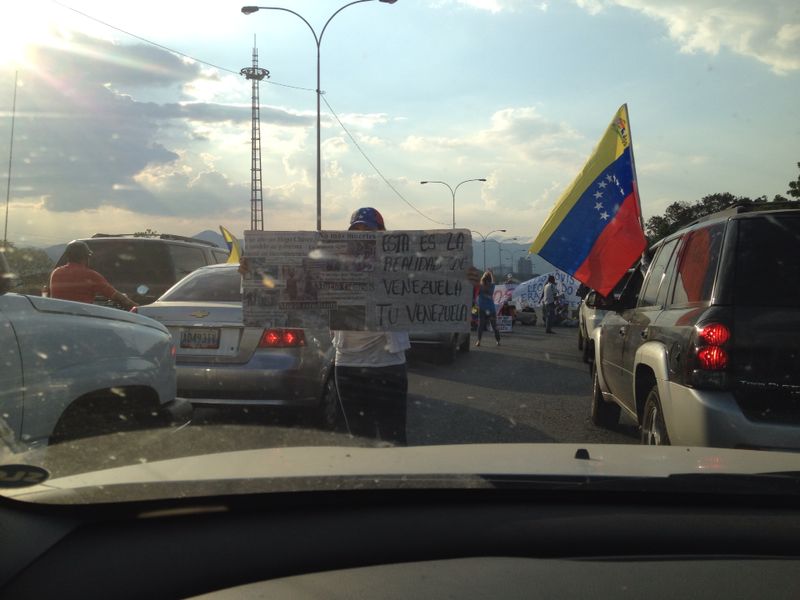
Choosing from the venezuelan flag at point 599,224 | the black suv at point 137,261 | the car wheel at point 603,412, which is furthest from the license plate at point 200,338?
the black suv at point 137,261

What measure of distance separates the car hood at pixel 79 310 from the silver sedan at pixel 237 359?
1.82 metres

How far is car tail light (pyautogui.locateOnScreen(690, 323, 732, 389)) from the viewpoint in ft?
13.3

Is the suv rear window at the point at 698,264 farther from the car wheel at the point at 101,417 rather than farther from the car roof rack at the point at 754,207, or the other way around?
the car wheel at the point at 101,417

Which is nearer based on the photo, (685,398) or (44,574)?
(44,574)

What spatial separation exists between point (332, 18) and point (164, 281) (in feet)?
50.8

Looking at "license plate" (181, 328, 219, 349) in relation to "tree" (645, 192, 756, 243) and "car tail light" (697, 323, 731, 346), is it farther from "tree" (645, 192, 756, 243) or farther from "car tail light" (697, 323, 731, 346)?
"tree" (645, 192, 756, 243)

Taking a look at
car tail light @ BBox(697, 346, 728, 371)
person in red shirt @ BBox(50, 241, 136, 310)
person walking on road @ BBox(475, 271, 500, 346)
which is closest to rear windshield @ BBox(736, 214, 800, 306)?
car tail light @ BBox(697, 346, 728, 371)

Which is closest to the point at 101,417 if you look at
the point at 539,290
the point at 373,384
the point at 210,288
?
the point at 373,384

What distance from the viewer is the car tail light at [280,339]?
21.9ft

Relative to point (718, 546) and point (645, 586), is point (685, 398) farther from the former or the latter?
point (645, 586)

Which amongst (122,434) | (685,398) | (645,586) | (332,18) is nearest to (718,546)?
(645,586)

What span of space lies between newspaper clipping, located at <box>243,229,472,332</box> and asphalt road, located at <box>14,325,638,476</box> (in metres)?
0.80

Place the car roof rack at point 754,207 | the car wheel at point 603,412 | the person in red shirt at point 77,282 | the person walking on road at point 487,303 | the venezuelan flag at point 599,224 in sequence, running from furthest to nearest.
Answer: the person walking on road at point 487,303 < the venezuelan flag at point 599,224 < the car wheel at point 603,412 < the person in red shirt at point 77,282 < the car roof rack at point 754,207

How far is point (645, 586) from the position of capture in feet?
5.90
